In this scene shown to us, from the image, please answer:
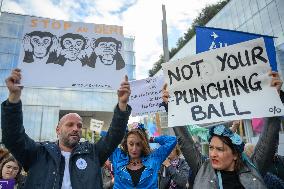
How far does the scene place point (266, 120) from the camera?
10.5 ft

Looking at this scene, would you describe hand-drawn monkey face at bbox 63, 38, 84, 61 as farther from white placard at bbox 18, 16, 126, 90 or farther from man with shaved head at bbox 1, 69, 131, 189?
man with shaved head at bbox 1, 69, 131, 189

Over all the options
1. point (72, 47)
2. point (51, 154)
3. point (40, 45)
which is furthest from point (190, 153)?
point (40, 45)

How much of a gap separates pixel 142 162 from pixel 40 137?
37373 mm

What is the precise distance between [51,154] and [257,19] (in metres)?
14.4

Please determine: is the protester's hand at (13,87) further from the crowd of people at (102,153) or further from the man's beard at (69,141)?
the man's beard at (69,141)

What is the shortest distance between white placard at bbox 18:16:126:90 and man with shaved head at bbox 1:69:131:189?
0.85 meters

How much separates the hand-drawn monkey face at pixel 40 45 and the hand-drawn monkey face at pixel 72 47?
249mm

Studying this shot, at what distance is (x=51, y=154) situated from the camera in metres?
3.17

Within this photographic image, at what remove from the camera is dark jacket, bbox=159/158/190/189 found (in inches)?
195

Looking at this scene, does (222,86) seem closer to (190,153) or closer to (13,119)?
(190,153)

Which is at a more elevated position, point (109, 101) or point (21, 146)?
point (109, 101)

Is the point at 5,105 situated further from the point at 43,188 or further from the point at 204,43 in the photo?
the point at 204,43

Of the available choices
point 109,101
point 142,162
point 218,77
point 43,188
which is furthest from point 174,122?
point 109,101

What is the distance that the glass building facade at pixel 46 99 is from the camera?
37562 millimetres
